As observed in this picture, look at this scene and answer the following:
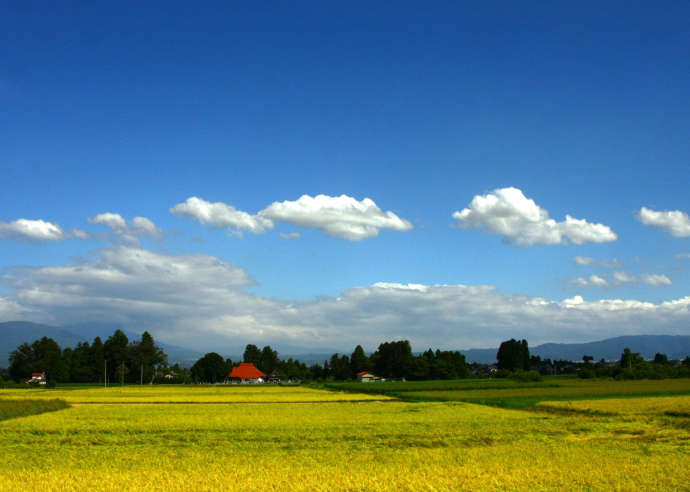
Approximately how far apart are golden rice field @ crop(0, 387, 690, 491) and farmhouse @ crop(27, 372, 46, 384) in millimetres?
120042

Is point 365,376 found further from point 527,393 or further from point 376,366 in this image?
point 527,393

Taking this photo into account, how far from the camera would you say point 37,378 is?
143500 millimetres

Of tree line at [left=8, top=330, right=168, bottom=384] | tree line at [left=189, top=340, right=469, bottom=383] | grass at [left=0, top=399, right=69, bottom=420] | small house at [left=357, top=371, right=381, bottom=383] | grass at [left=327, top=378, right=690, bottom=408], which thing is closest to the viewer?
grass at [left=0, top=399, right=69, bottom=420]

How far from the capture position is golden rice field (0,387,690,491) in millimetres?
15242

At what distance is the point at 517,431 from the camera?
2703cm

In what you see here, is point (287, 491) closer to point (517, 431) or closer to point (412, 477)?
point (412, 477)

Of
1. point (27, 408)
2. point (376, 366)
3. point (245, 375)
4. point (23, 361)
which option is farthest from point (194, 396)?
point (376, 366)

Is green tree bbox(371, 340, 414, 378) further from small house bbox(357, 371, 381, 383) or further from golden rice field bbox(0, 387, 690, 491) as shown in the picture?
golden rice field bbox(0, 387, 690, 491)

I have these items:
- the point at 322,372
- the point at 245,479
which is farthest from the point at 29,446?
the point at 322,372

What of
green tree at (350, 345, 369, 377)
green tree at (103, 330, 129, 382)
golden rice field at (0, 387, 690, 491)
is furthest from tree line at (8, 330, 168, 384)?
golden rice field at (0, 387, 690, 491)

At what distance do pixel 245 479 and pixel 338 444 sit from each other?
24.8 ft

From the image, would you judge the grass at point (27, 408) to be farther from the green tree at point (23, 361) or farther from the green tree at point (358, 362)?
the green tree at point (358, 362)

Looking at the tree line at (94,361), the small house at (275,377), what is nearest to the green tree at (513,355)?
the small house at (275,377)

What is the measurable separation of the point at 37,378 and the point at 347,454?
486ft
